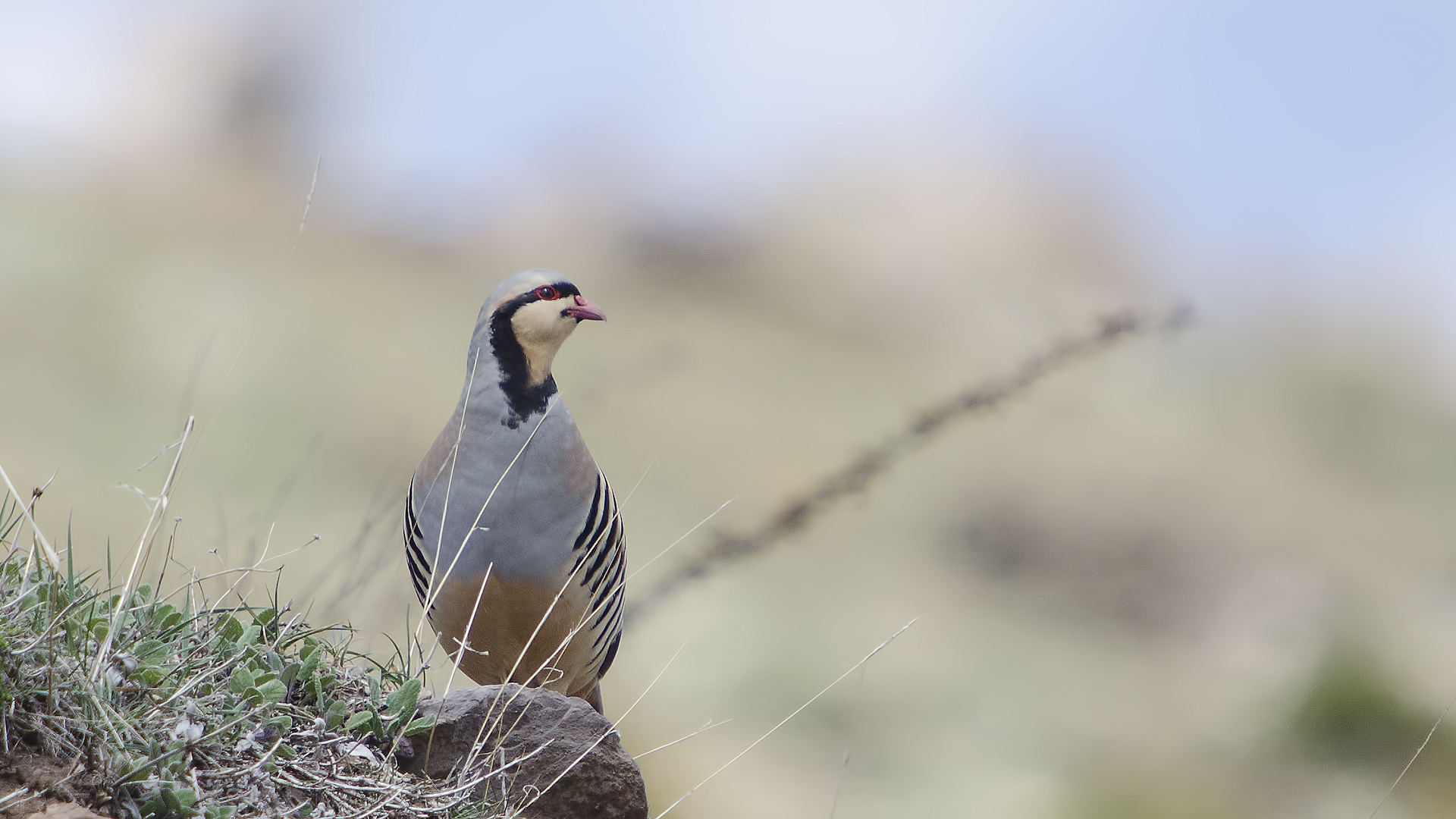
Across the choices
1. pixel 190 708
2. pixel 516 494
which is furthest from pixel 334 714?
pixel 516 494

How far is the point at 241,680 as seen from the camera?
1788 millimetres

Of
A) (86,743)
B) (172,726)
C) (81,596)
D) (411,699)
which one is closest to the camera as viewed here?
(86,743)

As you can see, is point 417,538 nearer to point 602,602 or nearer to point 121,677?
point 602,602

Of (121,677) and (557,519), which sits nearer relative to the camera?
(121,677)

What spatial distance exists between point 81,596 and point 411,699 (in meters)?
0.60

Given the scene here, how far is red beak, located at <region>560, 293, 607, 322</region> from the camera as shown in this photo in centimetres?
304

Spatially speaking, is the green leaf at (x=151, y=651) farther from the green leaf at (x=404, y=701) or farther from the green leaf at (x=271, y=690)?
the green leaf at (x=404, y=701)

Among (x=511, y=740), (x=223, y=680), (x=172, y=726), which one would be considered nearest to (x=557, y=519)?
(x=511, y=740)

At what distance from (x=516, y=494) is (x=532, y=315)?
1.68 ft

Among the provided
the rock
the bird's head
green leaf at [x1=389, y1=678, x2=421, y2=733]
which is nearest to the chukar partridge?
the bird's head

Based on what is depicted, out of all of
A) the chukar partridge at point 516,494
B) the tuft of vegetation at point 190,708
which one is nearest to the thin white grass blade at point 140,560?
the tuft of vegetation at point 190,708

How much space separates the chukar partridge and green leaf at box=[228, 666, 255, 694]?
1085 millimetres

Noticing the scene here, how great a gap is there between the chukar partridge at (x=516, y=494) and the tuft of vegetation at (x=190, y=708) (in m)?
0.82

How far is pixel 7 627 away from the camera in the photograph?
157 centimetres
